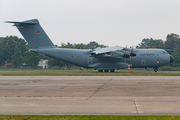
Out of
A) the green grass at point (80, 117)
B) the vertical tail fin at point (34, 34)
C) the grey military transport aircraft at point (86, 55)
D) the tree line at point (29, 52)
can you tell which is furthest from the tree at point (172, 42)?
the green grass at point (80, 117)

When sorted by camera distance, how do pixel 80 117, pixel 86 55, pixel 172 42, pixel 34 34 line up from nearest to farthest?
pixel 80 117, pixel 34 34, pixel 86 55, pixel 172 42

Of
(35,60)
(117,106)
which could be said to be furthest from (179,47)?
(117,106)

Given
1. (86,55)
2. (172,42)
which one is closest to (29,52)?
(86,55)

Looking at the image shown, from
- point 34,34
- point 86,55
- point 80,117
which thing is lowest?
point 80,117

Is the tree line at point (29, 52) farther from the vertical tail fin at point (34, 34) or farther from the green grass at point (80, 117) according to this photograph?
the green grass at point (80, 117)

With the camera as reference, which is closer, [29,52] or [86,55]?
[86,55]

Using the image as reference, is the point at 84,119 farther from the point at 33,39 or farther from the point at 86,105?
the point at 33,39

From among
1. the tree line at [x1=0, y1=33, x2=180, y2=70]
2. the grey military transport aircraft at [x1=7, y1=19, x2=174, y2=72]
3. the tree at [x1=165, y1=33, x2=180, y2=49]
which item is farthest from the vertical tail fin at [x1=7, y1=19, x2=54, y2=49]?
the tree at [x1=165, y1=33, x2=180, y2=49]

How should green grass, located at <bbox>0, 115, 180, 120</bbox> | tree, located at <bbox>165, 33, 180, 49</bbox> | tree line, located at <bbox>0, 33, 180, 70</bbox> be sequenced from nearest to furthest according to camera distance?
green grass, located at <bbox>0, 115, 180, 120</bbox>, tree line, located at <bbox>0, 33, 180, 70</bbox>, tree, located at <bbox>165, 33, 180, 49</bbox>

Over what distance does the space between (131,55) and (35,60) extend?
43.1 meters

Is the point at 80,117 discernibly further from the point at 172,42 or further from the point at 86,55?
the point at 172,42

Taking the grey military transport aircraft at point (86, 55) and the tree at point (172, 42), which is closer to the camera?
the grey military transport aircraft at point (86, 55)

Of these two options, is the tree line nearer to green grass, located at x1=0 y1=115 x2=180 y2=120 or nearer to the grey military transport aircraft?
the grey military transport aircraft

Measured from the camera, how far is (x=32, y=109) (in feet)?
31.9
